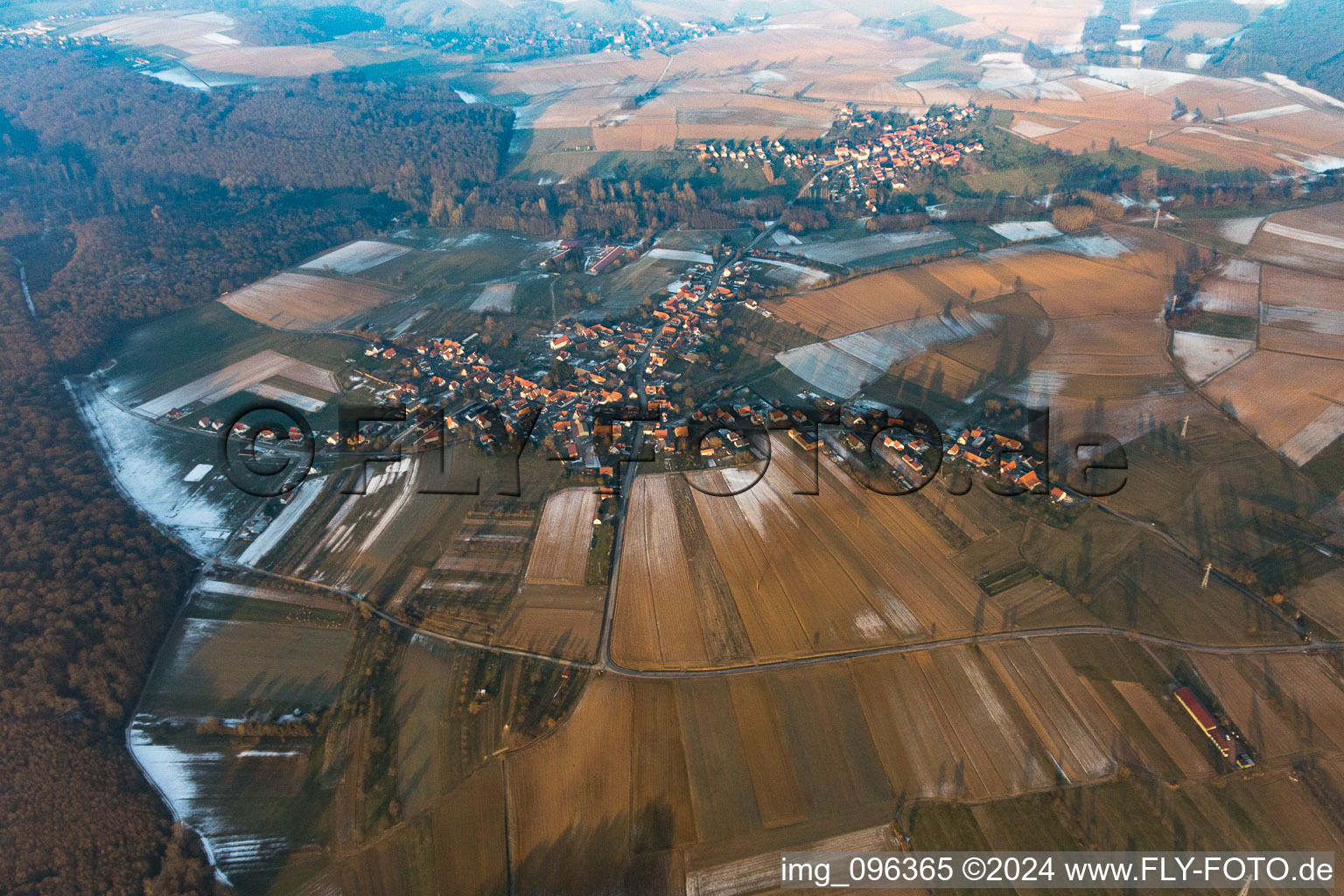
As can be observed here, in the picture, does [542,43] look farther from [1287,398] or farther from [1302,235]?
[1287,398]

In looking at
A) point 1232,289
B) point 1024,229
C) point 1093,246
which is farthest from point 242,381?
point 1232,289

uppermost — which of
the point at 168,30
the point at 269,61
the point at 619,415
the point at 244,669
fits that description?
the point at 168,30

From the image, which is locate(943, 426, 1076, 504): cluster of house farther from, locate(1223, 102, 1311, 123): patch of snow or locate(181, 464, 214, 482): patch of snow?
locate(1223, 102, 1311, 123): patch of snow

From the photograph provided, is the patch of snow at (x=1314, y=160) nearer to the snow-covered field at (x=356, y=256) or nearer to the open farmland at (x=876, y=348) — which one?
the open farmland at (x=876, y=348)

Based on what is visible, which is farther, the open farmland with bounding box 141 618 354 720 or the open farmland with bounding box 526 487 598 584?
the open farmland with bounding box 526 487 598 584

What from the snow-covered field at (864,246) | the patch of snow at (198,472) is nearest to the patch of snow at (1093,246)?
the snow-covered field at (864,246)

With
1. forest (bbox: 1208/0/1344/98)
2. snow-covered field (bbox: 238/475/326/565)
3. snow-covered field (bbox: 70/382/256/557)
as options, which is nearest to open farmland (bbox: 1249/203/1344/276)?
forest (bbox: 1208/0/1344/98)
